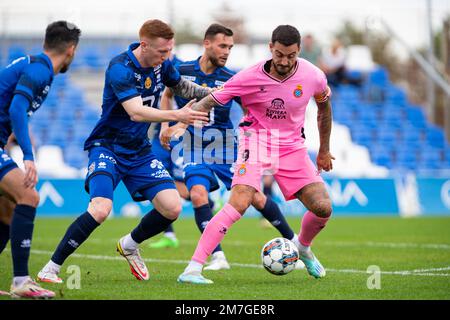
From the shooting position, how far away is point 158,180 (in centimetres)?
838

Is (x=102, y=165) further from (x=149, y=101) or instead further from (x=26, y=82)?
(x=26, y=82)

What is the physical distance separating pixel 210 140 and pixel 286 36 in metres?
2.85

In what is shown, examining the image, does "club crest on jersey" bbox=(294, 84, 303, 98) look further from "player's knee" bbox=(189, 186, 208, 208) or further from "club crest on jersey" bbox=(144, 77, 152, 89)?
"player's knee" bbox=(189, 186, 208, 208)

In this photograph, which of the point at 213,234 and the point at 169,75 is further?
the point at 169,75

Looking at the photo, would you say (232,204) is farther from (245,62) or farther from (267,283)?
(245,62)

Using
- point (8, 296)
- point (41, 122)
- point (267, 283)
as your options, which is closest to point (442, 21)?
point (41, 122)

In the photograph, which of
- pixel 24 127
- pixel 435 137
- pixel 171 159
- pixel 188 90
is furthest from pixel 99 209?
pixel 435 137

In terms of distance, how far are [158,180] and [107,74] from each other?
1.25 metres

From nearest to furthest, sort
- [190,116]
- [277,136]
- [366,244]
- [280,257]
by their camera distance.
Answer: [190,116] < [280,257] < [277,136] < [366,244]

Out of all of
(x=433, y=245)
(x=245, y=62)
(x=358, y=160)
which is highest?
(x=245, y=62)

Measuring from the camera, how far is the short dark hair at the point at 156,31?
7.90 metres

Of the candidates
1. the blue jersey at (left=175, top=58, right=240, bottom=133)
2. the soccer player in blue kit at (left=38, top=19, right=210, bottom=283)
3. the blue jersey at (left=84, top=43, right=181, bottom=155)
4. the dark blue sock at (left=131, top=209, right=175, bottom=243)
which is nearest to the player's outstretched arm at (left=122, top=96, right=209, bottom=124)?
the soccer player in blue kit at (left=38, top=19, right=210, bottom=283)

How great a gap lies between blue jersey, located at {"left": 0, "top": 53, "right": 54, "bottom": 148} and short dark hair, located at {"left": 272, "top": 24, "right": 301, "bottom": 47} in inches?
90.7

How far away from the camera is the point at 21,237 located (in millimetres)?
6867
